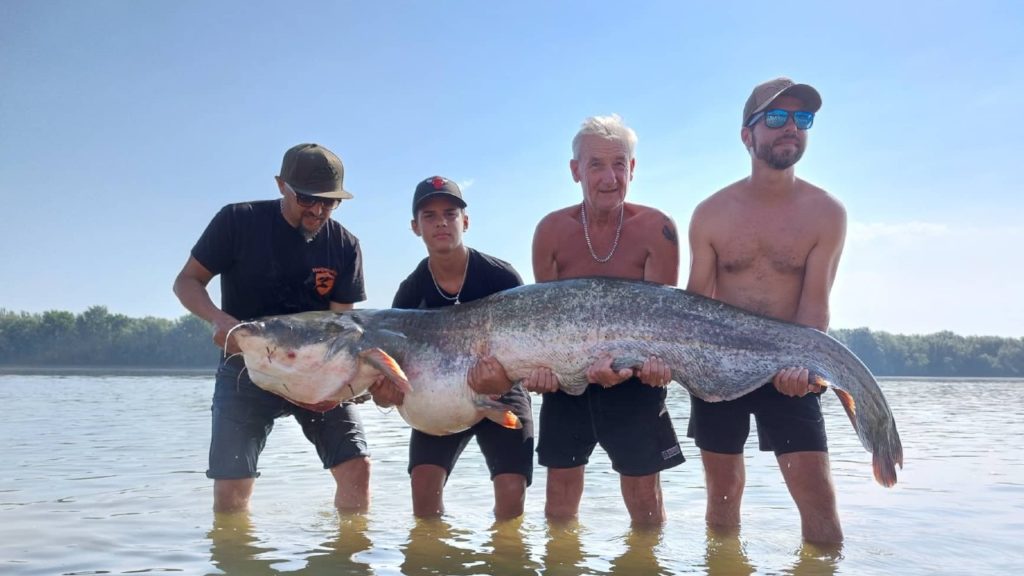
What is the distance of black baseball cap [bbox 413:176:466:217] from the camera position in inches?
197

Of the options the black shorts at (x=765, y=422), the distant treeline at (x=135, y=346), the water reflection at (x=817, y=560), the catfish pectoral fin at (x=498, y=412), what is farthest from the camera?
the distant treeline at (x=135, y=346)

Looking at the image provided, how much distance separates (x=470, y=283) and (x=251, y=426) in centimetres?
171

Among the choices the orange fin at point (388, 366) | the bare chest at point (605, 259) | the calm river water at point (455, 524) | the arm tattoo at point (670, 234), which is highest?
the arm tattoo at point (670, 234)

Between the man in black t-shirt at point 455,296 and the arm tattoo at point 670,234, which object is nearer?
the arm tattoo at point 670,234

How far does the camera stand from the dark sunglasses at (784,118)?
4578mm

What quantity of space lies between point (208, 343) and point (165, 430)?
6308 centimetres

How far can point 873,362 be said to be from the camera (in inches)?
3063

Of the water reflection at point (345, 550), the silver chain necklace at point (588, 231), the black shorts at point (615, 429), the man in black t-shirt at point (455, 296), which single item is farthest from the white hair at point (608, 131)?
the water reflection at point (345, 550)

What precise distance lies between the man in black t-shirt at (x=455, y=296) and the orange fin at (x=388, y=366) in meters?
0.63

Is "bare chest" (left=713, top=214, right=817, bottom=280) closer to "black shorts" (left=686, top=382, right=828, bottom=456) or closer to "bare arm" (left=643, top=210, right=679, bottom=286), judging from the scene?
"bare arm" (left=643, top=210, right=679, bottom=286)

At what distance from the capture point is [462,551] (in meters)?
4.66

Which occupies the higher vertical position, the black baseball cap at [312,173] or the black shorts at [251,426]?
the black baseball cap at [312,173]

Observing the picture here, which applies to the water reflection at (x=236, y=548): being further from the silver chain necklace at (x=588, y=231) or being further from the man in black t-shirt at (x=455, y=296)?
the silver chain necklace at (x=588, y=231)

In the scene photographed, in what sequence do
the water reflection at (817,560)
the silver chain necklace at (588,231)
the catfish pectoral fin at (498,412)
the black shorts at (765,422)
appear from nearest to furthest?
1. the water reflection at (817,560)
2. the black shorts at (765,422)
3. the catfish pectoral fin at (498,412)
4. the silver chain necklace at (588,231)
